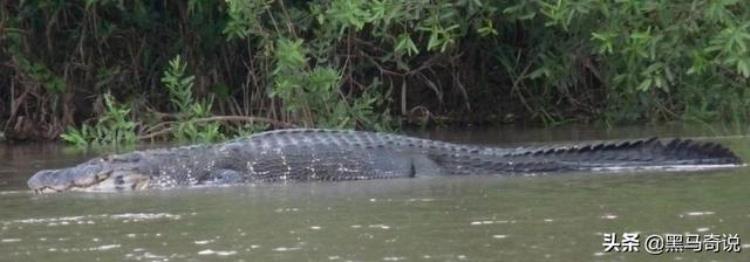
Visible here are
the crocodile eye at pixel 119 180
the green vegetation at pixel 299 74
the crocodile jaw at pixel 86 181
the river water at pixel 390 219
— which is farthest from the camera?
the green vegetation at pixel 299 74

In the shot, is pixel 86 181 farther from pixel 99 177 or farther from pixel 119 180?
pixel 119 180

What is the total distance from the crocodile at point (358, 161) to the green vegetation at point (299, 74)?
1.79m

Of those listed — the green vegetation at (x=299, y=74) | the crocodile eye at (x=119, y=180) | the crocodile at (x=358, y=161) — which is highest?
the green vegetation at (x=299, y=74)

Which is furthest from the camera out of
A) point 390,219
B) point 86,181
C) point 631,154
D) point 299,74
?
point 299,74

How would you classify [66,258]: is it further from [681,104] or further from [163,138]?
[681,104]

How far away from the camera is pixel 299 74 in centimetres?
1167

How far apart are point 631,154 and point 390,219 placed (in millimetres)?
2711

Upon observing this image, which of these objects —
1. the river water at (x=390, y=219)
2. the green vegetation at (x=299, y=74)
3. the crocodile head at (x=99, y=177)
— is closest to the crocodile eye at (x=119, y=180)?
the crocodile head at (x=99, y=177)

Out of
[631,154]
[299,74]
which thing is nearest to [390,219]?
[631,154]

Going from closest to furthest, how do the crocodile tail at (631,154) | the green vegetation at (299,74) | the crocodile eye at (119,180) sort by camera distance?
the crocodile eye at (119,180) → the crocodile tail at (631,154) → the green vegetation at (299,74)

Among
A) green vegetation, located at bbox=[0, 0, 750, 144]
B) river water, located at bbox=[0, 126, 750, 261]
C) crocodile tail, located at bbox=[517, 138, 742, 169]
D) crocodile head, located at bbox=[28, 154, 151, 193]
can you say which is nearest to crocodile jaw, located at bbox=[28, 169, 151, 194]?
crocodile head, located at bbox=[28, 154, 151, 193]

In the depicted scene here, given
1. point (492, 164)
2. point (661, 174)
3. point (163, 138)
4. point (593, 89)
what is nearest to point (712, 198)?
point (661, 174)

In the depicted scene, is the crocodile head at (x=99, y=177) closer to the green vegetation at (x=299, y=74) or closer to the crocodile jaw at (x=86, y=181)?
the crocodile jaw at (x=86, y=181)

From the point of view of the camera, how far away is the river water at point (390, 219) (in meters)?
5.94
